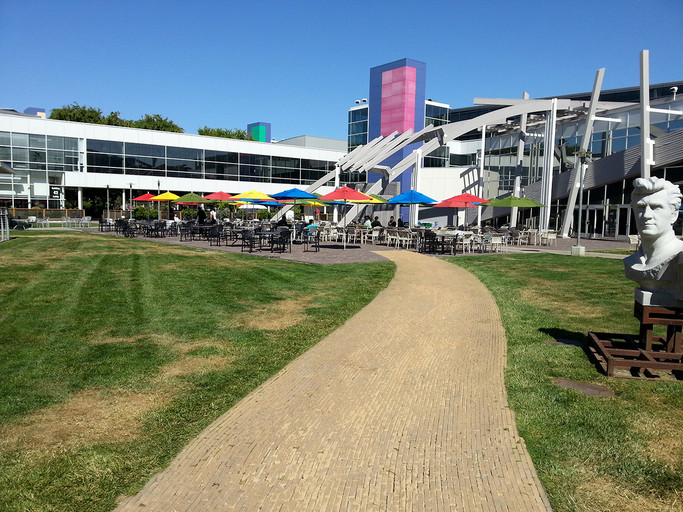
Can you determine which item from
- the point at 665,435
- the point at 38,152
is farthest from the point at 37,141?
the point at 665,435

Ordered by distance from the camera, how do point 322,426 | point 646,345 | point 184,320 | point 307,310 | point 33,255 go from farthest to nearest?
1. point 33,255
2. point 307,310
3. point 184,320
4. point 646,345
5. point 322,426

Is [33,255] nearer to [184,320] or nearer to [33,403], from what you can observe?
[184,320]

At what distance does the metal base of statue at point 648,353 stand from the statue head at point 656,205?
952mm

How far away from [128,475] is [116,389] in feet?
5.70

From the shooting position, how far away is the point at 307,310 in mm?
8875

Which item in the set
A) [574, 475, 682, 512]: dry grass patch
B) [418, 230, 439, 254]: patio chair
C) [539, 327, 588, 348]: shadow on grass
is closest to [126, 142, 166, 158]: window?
[418, 230, 439, 254]: patio chair

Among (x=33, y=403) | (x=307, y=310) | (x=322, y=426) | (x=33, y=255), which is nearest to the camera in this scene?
(x=322, y=426)

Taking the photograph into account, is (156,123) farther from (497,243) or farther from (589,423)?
(589,423)

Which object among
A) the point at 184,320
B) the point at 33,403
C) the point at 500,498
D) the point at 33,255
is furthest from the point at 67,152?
the point at 500,498

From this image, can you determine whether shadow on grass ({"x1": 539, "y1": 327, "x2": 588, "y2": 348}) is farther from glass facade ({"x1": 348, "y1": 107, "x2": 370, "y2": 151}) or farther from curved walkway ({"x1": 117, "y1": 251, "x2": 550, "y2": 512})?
glass facade ({"x1": 348, "y1": 107, "x2": 370, "y2": 151})

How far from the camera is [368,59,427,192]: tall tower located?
51469 mm

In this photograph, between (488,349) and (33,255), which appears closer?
(488,349)

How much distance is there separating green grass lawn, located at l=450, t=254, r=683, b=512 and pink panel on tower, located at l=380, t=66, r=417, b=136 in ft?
150

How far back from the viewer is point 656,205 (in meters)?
5.78
